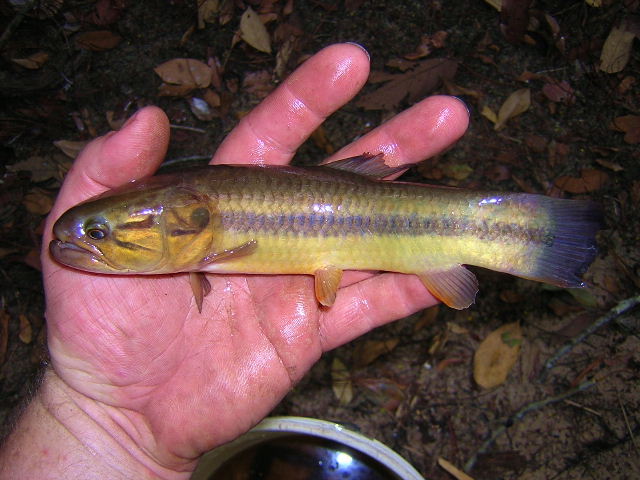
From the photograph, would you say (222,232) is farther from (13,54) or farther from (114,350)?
(13,54)

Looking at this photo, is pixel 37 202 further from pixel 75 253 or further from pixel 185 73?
pixel 75 253

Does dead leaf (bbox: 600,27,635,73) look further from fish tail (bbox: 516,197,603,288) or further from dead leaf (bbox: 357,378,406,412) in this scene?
dead leaf (bbox: 357,378,406,412)

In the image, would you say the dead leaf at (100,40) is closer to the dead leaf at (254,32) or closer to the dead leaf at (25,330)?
the dead leaf at (254,32)

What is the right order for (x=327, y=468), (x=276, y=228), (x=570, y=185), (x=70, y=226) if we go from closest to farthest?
(x=70, y=226), (x=276, y=228), (x=327, y=468), (x=570, y=185)

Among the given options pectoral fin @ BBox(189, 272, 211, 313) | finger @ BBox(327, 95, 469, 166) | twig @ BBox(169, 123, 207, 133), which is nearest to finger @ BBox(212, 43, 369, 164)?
finger @ BBox(327, 95, 469, 166)

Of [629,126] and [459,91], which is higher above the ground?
[459,91]

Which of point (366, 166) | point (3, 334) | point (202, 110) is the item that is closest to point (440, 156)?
point (366, 166)

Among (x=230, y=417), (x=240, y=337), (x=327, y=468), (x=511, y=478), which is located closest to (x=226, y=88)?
(x=240, y=337)
